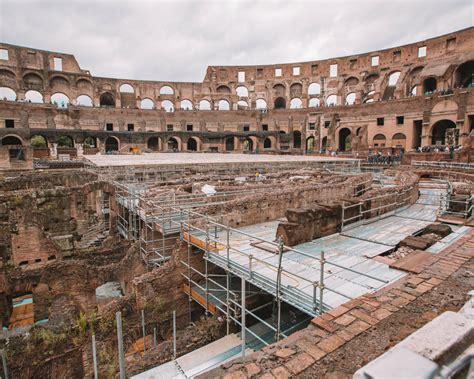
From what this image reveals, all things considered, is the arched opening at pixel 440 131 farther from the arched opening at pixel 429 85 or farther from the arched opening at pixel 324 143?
the arched opening at pixel 324 143

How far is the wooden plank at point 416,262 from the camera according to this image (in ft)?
16.0

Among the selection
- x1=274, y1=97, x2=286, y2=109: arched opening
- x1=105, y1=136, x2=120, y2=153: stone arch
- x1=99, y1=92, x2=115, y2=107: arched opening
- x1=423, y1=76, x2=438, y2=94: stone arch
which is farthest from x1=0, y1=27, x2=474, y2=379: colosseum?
x1=274, y1=97, x2=286, y2=109: arched opening

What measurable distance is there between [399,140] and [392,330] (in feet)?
121

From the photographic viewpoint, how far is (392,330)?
10.2 feet

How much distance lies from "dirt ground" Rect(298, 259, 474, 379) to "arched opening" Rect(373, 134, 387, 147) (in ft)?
117

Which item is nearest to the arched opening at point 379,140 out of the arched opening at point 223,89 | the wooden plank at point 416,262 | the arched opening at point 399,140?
the arched opening at point 399,140

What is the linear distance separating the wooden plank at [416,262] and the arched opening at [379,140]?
3440 centimetres

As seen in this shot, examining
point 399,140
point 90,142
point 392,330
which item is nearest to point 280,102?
point 399,140

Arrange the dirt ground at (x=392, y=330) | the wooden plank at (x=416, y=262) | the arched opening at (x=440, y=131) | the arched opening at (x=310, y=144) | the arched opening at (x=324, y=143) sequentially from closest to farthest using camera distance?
the dirt ground at (x=392, y=330) < the wooden plank at (x=416, y=262) < the arched opening at (x=440, y=131) < the arched opening at (x=324, y=143) < the arched opening at (x=310, y=144)

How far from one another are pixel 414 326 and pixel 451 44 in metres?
46.7

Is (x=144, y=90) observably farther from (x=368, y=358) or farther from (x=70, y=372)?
(x=368, y=358)

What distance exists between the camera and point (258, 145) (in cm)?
4312

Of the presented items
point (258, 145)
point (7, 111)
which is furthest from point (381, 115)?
point (7, 111)

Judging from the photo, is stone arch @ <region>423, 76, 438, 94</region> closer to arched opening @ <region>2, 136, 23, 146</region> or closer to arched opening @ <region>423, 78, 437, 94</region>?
arched opening @ <region>423, 78, 437, 94</region>
